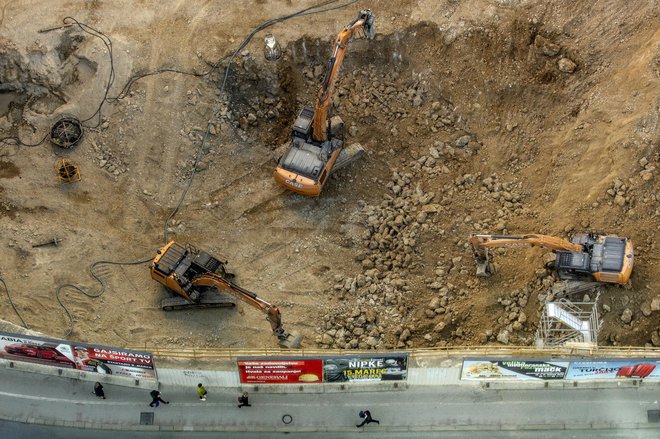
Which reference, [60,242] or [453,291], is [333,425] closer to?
[453,291]

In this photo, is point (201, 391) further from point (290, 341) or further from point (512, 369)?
point (512, 369)

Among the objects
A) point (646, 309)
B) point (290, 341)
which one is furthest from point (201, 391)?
point (646, 309)

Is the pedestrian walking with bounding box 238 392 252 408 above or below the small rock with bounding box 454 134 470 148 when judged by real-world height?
below

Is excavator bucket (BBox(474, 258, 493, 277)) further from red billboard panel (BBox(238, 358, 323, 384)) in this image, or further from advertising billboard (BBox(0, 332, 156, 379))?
advertising billboard (BBox(0, 332, 156, 379))

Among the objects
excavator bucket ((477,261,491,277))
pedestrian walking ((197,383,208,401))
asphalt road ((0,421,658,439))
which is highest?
excavator bucket ((477,261,491,277))

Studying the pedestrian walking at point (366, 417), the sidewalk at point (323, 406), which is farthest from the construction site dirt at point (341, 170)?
the pedestrian walking at point (366, 417)

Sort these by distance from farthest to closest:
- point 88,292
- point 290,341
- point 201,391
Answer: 1. point 88,292
2. point 290,341
3. point 201,391

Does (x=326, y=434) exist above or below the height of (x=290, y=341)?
below

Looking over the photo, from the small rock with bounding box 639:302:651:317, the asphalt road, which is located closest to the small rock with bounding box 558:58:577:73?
the small rock with bounding box 639:302:651:317
